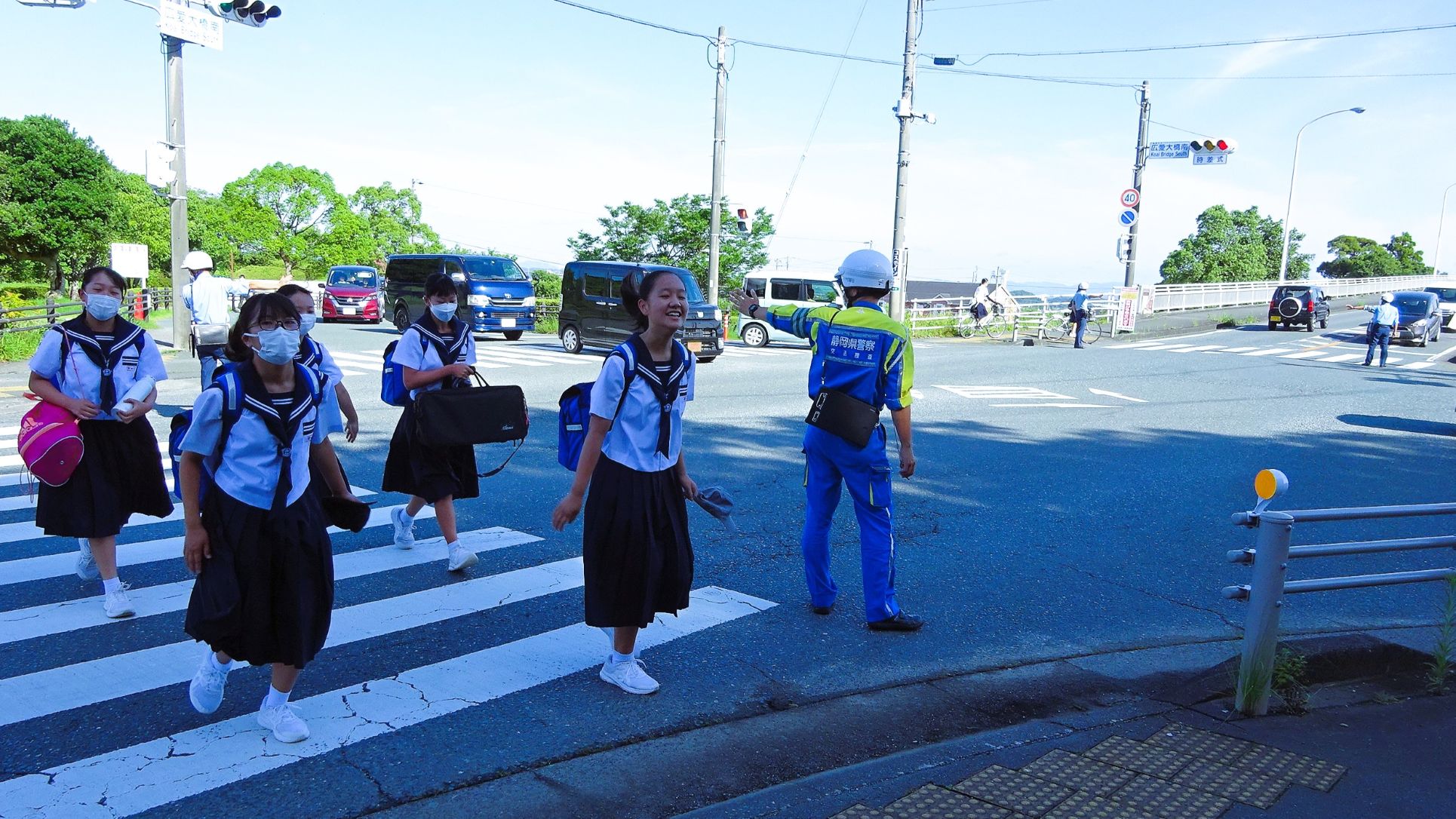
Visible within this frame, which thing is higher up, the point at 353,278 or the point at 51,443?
the point at 353,278

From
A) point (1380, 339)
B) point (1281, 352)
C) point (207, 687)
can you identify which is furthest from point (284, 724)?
point (1281, 352)

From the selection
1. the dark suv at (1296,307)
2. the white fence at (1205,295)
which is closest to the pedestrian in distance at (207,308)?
the white fence at (1205,295)

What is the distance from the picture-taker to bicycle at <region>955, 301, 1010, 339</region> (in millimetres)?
29078

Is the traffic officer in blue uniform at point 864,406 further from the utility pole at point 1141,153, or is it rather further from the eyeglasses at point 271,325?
the utility pole at point 1141,153

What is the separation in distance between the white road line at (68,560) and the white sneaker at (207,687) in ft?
5.99

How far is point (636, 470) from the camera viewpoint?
400 centimetres

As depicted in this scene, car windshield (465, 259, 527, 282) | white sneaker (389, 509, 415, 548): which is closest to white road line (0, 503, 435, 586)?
white sneaker (389, 509, 415, 548)

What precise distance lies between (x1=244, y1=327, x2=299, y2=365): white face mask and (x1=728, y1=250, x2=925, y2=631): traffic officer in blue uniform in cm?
221

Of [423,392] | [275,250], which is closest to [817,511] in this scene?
[423,392]

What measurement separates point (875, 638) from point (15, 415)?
1097 cm

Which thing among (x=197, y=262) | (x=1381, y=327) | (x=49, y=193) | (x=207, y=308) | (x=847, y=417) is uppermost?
(x=49, y=193)

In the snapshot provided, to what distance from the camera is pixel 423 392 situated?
536cm

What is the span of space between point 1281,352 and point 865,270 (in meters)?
25.3

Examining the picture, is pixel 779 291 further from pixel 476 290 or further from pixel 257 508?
pixel 257 508
